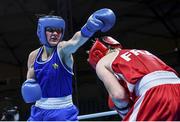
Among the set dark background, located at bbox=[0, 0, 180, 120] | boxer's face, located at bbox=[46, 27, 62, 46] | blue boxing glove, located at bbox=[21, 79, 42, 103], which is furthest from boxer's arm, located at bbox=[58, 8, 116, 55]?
dark background, located at bbox=[0, 0, 180, 120]

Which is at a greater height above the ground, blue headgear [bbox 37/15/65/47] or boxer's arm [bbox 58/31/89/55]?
blue headgear [bbox 37/15/65/47]

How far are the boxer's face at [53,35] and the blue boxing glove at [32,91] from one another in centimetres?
31

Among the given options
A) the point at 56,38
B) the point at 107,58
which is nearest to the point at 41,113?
the point at 56,38

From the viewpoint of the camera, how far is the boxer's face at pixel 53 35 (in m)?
2.80

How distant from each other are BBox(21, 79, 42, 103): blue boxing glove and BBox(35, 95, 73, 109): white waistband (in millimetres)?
70

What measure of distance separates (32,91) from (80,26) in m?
7.76

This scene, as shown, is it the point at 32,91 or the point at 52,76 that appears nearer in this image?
the point at 32,91

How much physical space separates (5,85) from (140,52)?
11002mm

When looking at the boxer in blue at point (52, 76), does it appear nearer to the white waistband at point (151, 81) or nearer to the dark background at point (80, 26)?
the white waistband at point (151, 81)

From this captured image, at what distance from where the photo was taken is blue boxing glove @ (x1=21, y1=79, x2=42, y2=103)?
258cm

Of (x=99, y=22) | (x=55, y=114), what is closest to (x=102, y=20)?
(x=99, y=22)

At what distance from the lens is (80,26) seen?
10258 millimetres

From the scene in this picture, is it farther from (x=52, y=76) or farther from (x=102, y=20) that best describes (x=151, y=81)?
(x=52, y=76)

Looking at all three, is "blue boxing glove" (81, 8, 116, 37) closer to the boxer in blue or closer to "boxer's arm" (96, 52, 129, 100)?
the boxer in blue
